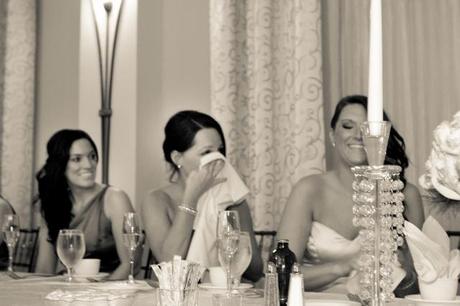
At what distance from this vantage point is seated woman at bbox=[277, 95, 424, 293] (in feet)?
8.23

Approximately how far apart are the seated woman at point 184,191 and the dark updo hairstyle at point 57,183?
419 millimetres

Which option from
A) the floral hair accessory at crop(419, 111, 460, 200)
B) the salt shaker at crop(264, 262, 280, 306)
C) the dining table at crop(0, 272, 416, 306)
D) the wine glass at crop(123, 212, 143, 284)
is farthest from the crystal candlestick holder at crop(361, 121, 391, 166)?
the wine glass at crop(123, 212, 143, 284)

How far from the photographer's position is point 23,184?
4742 millimetres

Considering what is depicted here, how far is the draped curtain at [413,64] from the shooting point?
3283 millimetres

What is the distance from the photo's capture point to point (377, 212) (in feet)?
2.85

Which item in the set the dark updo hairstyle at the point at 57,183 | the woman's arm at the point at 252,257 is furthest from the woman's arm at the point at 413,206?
the dark updo hairstyle at the point at 57,183

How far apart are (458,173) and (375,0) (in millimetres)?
302

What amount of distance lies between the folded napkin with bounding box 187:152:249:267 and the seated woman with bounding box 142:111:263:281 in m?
0.04

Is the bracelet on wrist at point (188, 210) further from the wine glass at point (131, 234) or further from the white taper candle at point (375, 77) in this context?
the white taper candle at point (375, 77)

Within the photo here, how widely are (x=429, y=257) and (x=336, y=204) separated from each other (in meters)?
1.16

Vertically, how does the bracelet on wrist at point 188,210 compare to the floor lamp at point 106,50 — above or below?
below

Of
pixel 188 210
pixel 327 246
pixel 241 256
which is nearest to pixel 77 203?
pixel 188 210

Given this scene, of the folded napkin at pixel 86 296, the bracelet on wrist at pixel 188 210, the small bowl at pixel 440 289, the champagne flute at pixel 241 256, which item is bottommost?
the folded napkin at pixel 86 296

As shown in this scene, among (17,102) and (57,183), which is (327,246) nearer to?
(57,183)
